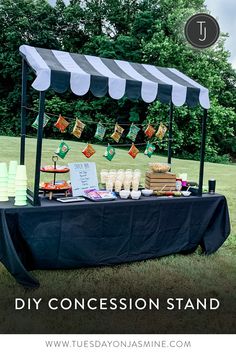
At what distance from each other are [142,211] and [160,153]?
56.3ft

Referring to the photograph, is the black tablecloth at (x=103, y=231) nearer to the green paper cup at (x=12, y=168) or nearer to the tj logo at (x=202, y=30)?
the green paper cup at (x=12, y=168)

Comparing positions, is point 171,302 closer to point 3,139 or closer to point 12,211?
point 12,211

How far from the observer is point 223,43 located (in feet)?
71.5

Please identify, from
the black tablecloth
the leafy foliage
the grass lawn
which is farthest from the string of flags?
the leafy foliage

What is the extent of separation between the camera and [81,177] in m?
3.88

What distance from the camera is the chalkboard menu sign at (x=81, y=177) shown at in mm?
3781

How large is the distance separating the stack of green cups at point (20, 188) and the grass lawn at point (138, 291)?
70 centimetres

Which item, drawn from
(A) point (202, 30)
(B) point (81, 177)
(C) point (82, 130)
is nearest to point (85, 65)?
(C) point (82, 130)

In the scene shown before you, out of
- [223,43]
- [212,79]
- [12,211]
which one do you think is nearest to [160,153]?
[212,79]

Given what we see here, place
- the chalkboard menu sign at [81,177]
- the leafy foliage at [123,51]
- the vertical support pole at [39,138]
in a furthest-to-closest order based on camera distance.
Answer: the leafy foliage at [123,51], the chalkboard menu sign at [81,177], the vertical support pole at [39,138]

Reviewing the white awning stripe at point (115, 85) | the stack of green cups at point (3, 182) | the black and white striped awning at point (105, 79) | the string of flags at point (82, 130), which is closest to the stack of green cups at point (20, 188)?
the stack of green cups at point (3, 182)

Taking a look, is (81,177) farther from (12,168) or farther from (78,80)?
(78,80)

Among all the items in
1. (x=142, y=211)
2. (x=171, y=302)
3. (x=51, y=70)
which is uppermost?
(x=51, y=70)

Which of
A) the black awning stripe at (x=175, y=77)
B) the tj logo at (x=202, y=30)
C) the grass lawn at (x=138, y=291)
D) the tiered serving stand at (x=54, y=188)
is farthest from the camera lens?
the tj logo at (x=202, y=30)
